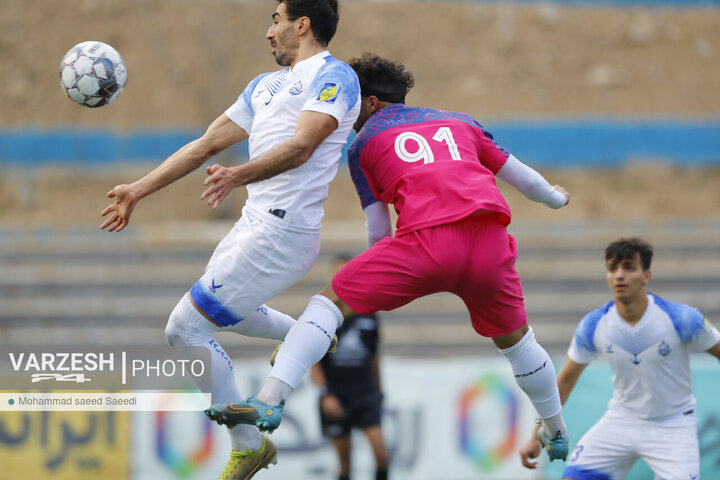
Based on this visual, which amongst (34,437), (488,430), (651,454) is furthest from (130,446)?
(651,454)

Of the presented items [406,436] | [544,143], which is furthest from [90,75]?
[544,143]

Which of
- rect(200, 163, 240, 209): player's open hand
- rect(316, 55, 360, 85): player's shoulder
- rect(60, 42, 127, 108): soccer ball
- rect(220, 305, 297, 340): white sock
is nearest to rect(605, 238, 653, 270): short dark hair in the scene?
rect(220, 305, 297, 340): white sock

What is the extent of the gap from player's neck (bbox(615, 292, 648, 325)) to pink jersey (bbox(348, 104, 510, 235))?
2.61 m

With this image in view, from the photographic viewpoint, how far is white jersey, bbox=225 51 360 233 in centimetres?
472

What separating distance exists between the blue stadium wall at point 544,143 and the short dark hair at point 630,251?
1288cm

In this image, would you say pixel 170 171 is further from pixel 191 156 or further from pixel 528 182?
pixel 528 182

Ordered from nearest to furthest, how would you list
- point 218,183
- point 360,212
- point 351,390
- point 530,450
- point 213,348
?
1. point 218,183
2. point 213,348
3. point 530,450
4. point 351,390
5. point 360,212

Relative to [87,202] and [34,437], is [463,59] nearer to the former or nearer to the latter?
[87,202]

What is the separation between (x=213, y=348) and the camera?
5023mm

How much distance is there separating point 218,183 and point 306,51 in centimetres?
102

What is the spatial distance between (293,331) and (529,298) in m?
10.1

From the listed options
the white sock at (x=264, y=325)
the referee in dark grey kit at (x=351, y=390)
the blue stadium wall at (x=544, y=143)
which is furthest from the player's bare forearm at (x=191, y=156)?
the blue stadium wall at (x=544, y=143)

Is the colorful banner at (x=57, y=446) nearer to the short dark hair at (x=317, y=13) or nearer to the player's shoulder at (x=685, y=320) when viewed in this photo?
the player's shoulder at (x=685, y=320)

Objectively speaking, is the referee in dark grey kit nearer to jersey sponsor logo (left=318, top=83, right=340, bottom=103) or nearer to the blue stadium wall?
jersey sponsor logo (left=318, top=83, right=340, bottom=103)
